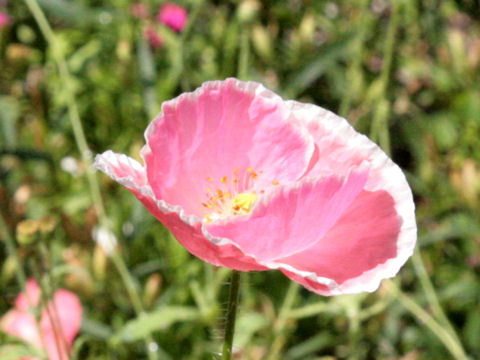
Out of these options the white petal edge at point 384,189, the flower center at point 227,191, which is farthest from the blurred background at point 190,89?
the white petal edge at point 384,189

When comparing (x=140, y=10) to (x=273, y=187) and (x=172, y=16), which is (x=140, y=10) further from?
(x=273, y=187)

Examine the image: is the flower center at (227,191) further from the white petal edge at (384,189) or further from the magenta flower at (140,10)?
the magenta flower at (140,10)

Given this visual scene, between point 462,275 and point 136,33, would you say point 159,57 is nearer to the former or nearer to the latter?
point 136,33

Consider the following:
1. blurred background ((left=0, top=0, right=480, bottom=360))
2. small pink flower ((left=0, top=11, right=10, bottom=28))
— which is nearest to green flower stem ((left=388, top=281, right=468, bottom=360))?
blurred background ((left=0, top=0, right=480, bottom=360))

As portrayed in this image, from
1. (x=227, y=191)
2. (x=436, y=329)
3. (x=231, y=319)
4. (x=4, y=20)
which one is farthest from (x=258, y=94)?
(x=4, y=20)

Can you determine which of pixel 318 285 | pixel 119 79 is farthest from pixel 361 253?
pixel 119 79

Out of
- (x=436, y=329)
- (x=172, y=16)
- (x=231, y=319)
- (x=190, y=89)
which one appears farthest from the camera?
(x=172, y=16)

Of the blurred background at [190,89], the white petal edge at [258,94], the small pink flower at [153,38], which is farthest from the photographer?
the small pink flower at [153,38]
